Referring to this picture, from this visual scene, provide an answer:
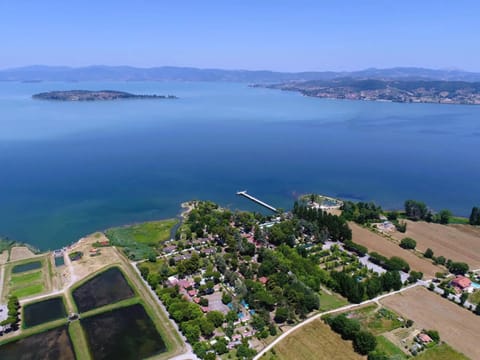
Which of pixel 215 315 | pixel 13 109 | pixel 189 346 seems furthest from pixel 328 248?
pixel 13 109

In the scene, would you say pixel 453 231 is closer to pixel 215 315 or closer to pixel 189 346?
pixel 215 315

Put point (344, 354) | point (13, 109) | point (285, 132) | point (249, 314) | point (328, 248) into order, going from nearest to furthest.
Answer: point (344, 354)
point (249, 314)
point (328, 248)
point (285, 132)
point (13, 109)

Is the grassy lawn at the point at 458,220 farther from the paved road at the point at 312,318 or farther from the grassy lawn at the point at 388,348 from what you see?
the grassy lawn at the point at 388,348

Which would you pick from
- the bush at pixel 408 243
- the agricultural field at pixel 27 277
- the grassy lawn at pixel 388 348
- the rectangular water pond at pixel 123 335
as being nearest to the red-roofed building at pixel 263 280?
the rectangular water pond at pixel 123 335

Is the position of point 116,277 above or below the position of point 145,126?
below

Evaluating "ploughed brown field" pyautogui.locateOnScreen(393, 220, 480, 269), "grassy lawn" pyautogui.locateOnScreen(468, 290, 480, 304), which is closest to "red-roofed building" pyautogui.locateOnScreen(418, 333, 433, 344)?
"grassy lawn" pyautogui.locateOnScreen(468, 290, 480, 304)
